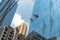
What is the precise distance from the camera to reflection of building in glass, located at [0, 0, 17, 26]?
460 feet

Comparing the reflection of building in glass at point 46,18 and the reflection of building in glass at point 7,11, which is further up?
the reflection of building in glass at point 7,11

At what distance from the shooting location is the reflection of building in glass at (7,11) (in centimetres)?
14012

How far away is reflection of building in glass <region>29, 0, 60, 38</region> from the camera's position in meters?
52.1

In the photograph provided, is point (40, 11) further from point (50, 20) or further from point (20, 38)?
point (20, 38)

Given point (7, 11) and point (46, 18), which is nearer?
point (46, 18)

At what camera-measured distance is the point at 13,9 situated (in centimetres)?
15162

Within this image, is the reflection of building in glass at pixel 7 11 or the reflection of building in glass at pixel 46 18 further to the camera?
the reflection of building in glass at pixel 7 11

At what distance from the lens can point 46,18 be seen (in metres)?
59.4

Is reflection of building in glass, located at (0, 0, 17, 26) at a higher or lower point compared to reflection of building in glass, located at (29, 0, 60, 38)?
higher

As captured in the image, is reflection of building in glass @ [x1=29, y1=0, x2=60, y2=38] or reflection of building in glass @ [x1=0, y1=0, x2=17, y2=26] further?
reflection of building in glass @ [x1=0, y1=0, x2=17, y2=26]

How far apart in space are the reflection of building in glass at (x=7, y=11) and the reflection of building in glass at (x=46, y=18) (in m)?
71.9

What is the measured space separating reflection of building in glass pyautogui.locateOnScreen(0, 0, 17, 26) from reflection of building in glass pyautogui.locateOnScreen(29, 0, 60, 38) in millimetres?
71945

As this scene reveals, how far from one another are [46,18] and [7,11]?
99105 mm

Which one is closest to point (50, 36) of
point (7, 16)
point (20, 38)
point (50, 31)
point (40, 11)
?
point (50, 31)
